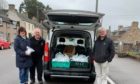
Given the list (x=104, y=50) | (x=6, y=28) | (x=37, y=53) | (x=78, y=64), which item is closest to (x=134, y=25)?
(x=6, y=28)

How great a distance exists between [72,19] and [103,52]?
2.32 meters

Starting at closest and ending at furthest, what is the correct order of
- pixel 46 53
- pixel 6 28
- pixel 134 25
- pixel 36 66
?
pixel 46 53 → pixel 36 66 → pixel 134 25 → pixel 6 28

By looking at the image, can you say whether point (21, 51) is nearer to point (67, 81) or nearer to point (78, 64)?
point (78, 64)

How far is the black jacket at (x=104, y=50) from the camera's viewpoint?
1037 cm

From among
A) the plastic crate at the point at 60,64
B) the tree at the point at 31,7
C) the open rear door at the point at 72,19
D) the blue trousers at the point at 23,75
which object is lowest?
the blue trousers at the point at 23,75

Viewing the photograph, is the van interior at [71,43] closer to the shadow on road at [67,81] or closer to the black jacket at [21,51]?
the shadow on road at [67,81]

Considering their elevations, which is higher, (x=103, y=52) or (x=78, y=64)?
(x=103, y=52)

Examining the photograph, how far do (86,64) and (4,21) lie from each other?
5461 cm

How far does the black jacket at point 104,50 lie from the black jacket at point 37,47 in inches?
81.2

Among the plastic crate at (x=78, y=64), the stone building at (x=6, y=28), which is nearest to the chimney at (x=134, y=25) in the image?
the stone building at (x=6, y=28)

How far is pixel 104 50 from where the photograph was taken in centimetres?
1036

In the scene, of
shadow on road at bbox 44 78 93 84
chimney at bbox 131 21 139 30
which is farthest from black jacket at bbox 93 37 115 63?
chimney at bbox 131 21 139 30

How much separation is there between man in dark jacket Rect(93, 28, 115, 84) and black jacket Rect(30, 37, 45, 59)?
2041mm

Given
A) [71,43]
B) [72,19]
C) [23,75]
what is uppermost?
[72,19]
